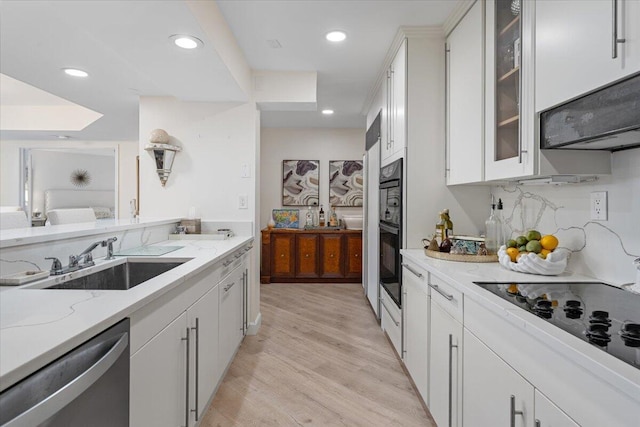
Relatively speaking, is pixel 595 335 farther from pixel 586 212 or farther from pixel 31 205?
pixel 31 205

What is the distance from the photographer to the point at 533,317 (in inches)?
39.4

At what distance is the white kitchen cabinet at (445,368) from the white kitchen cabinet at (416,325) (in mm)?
83

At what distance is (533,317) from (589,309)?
0.78ft

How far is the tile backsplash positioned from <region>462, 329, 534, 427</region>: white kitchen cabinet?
646 mm

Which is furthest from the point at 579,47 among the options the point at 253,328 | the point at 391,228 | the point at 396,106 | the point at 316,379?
the point at 253,328

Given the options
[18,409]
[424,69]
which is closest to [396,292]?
[424,69]

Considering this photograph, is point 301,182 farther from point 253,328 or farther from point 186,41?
point 186,41

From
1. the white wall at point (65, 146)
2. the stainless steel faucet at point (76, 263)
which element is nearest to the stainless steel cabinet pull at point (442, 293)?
the stainless steel faucet at point (76, 263)

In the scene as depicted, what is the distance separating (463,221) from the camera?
2.40 m

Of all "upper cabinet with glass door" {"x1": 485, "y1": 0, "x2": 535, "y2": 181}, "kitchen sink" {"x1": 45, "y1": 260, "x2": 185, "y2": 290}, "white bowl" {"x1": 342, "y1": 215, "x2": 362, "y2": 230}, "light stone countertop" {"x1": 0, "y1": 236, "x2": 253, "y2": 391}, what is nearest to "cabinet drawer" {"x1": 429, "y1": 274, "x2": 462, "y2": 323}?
"upper cabinet with glass door" {"x1": 485, "y1": 0, "x2": 535, "y2": 181}

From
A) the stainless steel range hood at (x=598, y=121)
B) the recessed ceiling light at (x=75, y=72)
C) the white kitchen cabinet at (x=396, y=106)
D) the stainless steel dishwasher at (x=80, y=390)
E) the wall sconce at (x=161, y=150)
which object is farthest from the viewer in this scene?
the wall sconce at (x=161, y=150)

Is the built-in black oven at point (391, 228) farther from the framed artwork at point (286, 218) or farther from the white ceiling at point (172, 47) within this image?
the framed artwork at point (286, 218)

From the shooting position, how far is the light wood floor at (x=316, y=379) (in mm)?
1951

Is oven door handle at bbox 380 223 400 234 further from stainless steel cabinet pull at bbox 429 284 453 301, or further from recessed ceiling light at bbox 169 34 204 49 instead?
recessed ceiling light at bbox 169 34 204 49
